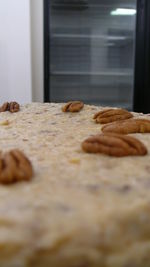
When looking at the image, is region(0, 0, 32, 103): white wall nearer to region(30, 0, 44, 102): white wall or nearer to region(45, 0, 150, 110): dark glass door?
region(30, 0, 44, 102): white wall

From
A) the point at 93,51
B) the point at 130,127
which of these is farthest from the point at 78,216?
the point at 93,51

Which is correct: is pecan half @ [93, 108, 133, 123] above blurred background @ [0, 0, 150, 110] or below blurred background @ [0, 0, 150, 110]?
below

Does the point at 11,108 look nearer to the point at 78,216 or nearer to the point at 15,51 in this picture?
the point at 78,216

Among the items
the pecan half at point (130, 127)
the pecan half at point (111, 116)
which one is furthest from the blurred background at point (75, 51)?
the pecan half at point (130, 127)

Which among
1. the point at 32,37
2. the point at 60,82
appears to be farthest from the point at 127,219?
the point at 60,82

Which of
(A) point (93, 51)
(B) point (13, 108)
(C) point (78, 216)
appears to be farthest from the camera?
(A) point (93, 51)

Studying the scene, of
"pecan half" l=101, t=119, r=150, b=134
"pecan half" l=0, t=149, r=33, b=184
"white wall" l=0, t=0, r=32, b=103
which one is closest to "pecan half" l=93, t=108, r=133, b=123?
"pecan half" l=101, t=119, r=150, b=134
